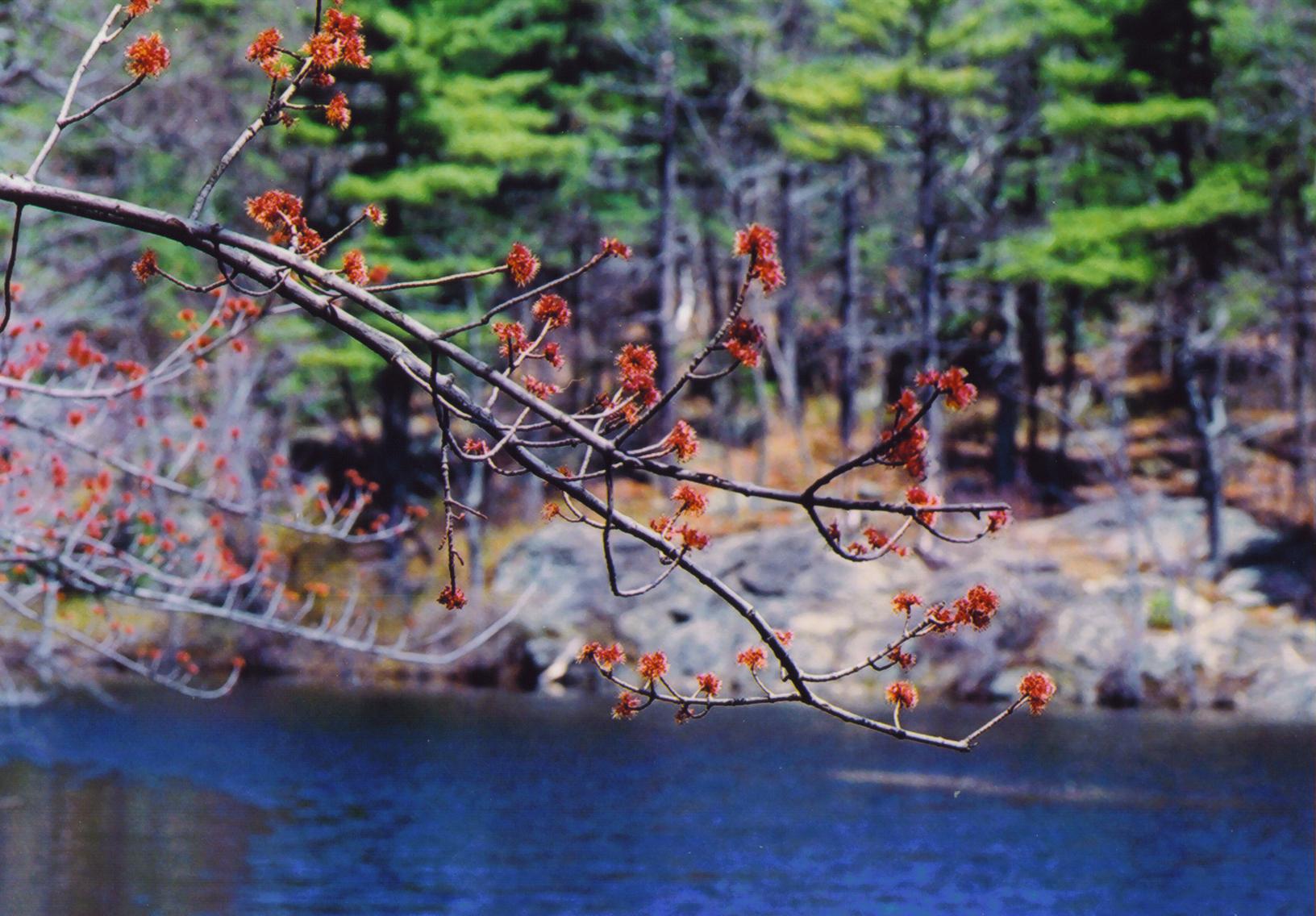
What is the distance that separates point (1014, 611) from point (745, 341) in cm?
2416

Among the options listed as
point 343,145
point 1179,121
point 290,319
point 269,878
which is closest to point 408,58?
point 343,145

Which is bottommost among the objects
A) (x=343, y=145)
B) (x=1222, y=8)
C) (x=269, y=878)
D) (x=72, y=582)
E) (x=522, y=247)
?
(x=269, y=878)

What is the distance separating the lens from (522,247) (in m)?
3.10

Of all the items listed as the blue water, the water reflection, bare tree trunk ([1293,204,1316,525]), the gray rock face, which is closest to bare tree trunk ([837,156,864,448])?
the gray rock face

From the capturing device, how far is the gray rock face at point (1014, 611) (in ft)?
82.8

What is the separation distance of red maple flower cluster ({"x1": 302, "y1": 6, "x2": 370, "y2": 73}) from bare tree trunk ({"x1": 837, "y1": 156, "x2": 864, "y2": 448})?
30275 millimetres

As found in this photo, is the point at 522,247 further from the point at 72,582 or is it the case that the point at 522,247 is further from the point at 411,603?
the point at 411,603

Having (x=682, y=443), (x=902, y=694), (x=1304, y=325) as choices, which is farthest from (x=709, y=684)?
(x=1304, y=325)

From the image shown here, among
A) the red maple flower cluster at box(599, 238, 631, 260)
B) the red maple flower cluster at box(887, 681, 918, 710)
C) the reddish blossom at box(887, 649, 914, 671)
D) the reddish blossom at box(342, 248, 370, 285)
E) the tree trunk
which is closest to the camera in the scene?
the red maple flower cluster at box(599, 238, 631, 260)

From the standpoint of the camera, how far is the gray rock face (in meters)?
25.2

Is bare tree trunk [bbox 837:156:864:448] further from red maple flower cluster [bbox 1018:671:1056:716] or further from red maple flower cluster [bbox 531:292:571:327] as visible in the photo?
red maple flower cluster [bbox 531:292:571:327]

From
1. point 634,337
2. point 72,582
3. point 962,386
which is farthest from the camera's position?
point 634,337

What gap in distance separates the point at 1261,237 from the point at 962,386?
29.4m

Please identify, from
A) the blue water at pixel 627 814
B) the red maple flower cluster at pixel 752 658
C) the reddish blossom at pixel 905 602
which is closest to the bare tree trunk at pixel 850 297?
the blue water at pixel 627 814
